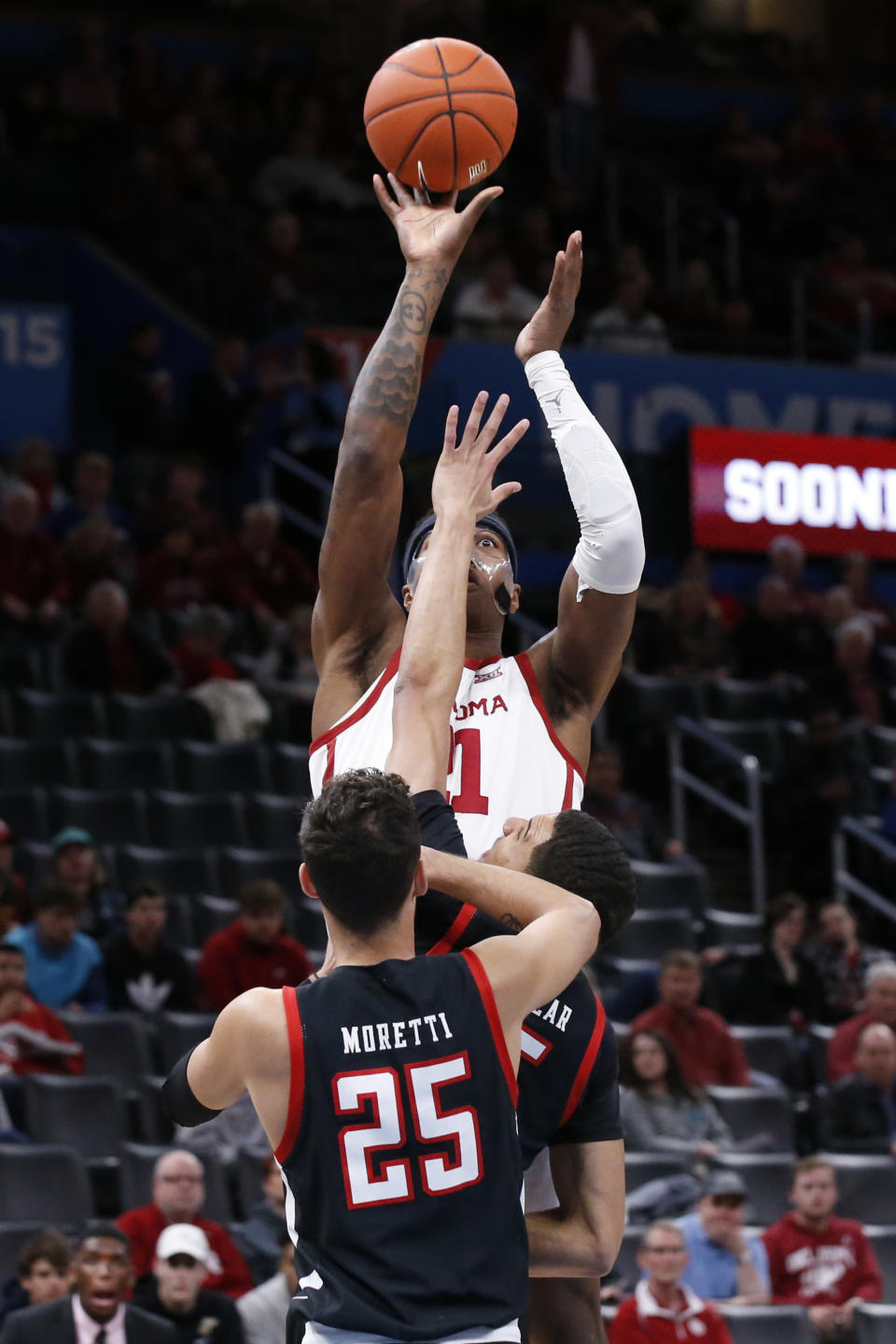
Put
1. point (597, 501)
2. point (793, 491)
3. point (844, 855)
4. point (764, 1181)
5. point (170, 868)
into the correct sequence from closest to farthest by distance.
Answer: point (597, 501) < point (764, 1181) < point (170, 868) < point (844, 855) < point (793, 491)

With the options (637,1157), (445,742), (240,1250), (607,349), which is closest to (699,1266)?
(637,1157)

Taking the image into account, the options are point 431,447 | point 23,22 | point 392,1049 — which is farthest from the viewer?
point 23,22

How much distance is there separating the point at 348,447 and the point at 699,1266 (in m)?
4.93

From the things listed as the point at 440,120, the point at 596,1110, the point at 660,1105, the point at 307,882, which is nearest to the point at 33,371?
the point at 660,1105

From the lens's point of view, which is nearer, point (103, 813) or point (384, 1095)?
point (384, 1095)

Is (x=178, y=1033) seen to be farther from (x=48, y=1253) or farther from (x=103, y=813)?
(x=103, y=813)

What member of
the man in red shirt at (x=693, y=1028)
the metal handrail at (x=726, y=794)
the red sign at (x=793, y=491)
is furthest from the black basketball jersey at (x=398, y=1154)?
the red sign at (x=793, y=491)

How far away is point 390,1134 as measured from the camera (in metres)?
3.63

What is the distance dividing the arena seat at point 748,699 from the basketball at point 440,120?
8.87 m

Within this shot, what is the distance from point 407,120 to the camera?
4.91 meters

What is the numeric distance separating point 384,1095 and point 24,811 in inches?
311

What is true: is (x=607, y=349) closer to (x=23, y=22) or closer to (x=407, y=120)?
(x=23, y=22)

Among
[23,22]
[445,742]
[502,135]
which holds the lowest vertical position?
[445,742]

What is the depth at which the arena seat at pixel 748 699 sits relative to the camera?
541 inches
